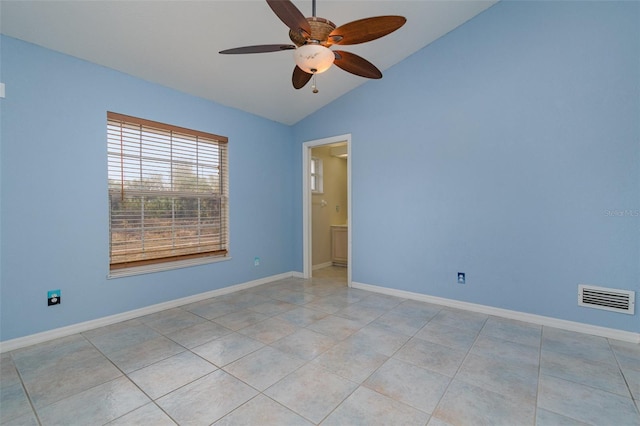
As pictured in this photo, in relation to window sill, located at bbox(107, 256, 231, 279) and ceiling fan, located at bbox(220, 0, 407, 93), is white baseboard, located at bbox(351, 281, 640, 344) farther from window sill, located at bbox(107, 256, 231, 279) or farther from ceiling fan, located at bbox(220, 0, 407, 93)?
ceiling fan, located at bbox(220, 0, 407, 93)

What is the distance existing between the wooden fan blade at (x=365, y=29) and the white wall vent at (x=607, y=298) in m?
2.86

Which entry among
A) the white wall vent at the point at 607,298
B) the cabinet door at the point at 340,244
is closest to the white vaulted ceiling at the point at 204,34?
the cabinet door at the point at 340,244

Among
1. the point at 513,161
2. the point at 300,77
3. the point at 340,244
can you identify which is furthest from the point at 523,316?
the point at 340,244

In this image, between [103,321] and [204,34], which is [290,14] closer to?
[204,34]

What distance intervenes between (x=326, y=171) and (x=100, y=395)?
4.69m

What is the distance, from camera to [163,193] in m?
3.29

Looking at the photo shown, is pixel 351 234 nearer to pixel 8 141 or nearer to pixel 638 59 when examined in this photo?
pixel 638 59

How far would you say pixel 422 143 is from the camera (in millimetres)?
3564

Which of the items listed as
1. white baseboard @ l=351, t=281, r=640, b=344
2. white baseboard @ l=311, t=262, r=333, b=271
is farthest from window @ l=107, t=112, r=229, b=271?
white baseboard @ l=351, t=281, r=640, b=344

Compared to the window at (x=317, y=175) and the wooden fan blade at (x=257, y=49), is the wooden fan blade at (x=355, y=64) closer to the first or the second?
the wooden fan blade at (x=257, y=49)

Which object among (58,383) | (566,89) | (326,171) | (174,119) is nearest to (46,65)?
(174,119)

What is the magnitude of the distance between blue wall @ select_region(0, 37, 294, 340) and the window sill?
0.19 feet

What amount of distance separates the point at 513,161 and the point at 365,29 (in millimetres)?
2147

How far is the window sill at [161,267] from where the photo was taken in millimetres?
2928
